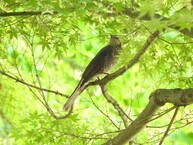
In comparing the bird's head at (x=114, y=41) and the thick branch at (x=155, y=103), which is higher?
the bird's head at (x=114, y=41)

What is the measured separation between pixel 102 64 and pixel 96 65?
0.06 m

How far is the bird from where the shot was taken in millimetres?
2480

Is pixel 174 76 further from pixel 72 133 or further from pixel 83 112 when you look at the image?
pixel 83 112

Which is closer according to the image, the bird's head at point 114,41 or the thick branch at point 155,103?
the thick branch at point 155,103

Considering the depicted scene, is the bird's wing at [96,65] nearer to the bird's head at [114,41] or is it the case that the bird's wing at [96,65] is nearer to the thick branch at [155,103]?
the bird's head at [114,41]

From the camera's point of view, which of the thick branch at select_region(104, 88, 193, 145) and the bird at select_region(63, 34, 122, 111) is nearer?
the thick branch at select_region(104, 88, 193, 145)

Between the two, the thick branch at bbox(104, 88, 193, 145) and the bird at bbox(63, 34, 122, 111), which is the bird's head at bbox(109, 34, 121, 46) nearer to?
the bird at bbox(63, 34, 122, 111)

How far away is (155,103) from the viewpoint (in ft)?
6.68

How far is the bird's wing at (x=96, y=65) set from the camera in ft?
8.22

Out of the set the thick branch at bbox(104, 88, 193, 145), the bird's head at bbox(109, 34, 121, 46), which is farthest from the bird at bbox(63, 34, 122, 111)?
the thick branch at bbox(104, 88, 193, 145)

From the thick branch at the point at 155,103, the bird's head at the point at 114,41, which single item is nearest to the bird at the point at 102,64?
the bird's head at the point at 114,41

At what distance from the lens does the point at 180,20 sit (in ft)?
4.05

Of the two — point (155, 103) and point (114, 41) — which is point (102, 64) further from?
point (155, 103)

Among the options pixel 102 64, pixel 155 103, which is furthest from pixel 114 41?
pixel 155 103
